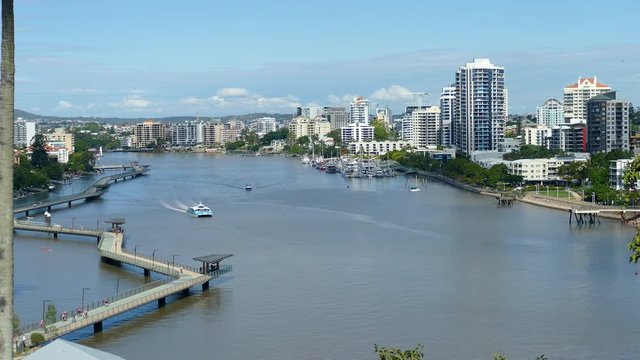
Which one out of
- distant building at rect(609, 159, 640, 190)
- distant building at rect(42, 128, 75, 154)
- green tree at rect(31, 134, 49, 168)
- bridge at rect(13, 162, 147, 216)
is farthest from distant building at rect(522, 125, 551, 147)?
distant building at rect(42, 128, 75, 154)

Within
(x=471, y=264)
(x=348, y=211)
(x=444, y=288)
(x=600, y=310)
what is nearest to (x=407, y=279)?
(x=444, y=288)

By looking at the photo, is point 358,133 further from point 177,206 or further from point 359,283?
point 359,283

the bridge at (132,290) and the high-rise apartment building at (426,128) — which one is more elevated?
the high-rise apartment building at (426,128)

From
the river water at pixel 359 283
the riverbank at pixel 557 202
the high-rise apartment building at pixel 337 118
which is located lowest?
the river water at pixel 359 283

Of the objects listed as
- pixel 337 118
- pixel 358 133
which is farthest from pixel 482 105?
pixel 337 118

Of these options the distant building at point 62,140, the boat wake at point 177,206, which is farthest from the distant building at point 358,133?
the boat wake at point 177,206

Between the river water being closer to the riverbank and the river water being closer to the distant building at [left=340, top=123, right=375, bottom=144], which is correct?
the riverbank

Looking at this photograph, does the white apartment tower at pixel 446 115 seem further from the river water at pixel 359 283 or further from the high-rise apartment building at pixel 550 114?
the river water at pixel 359 283

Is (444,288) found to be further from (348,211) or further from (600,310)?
(348,211)

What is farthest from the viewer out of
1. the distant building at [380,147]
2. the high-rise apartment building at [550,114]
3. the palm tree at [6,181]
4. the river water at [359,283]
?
the high-rise apartment building at [550,114]
